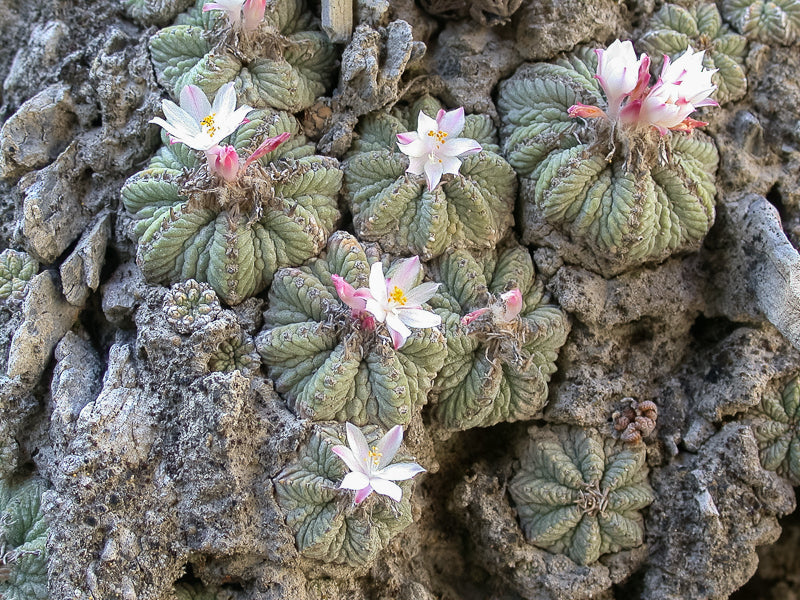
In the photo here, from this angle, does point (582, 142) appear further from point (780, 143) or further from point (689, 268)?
point (780, 143)

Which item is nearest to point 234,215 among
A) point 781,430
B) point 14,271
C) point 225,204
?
point 225,204

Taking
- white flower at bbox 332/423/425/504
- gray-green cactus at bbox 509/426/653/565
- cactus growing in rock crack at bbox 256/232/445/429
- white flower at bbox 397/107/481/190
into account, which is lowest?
gray-green cactus at bbox 509/426/653/565

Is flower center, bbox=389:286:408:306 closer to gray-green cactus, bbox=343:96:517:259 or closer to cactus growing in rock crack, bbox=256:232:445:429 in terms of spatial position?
cactus growing in rock crack, bbox=256:232:445:429

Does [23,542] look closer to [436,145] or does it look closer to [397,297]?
[397,297]

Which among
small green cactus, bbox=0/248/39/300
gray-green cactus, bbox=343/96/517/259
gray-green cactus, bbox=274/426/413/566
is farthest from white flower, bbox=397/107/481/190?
small green cactus, bbox=0/248/39/300

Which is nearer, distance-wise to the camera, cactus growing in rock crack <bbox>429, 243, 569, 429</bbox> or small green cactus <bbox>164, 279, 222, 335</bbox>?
small green cactus <bbox>164, 279, 222, 335</bbox>

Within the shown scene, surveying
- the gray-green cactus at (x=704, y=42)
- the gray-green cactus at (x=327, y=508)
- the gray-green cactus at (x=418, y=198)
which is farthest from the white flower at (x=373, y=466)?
the gray-green cactus at (x=704, y=42)

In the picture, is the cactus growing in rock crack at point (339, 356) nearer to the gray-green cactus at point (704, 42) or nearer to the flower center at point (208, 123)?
the flower center at point (208, 123)
